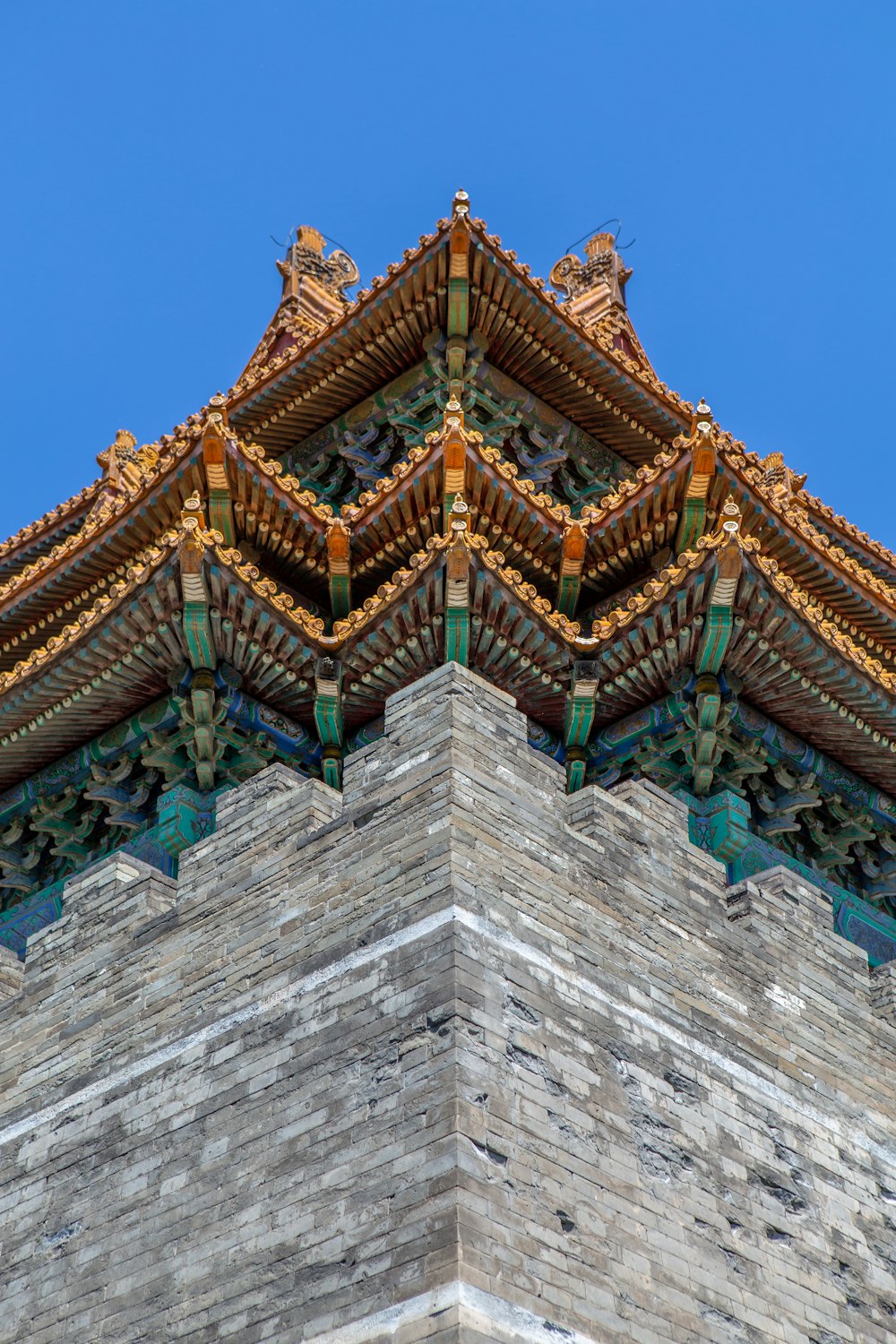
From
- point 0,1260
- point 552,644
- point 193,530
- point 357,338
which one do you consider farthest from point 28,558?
point 0,1260

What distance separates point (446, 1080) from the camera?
11.1m

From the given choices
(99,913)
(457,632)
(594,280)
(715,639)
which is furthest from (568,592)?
(594,280)

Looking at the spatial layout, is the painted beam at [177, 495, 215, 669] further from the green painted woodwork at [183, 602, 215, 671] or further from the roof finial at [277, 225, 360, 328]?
the roof finial at [277, 225, 360, 328]

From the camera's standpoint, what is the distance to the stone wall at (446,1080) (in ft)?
35.8

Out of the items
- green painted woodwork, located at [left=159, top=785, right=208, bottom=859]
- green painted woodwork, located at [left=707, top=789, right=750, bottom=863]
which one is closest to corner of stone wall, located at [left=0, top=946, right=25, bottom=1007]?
green painted woodwork, located at [left=159, top=785, right=208, bottom=859]

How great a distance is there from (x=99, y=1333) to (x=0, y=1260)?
1.48 m

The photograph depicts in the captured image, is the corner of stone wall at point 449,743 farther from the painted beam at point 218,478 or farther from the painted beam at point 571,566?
the painted beam at point 218,478

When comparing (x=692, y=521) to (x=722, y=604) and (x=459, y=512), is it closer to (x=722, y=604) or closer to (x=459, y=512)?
(x=722, y=604)

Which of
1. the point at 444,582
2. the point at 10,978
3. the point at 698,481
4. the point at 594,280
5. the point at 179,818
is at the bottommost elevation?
the point at 10,978

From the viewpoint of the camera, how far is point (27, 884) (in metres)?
17.6

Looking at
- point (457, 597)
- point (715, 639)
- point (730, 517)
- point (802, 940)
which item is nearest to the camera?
point (802, 940)

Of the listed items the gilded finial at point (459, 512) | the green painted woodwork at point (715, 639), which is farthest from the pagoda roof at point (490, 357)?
the green painted woodwork at point (715, 639)

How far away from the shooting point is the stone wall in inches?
430

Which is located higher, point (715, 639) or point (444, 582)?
point (444, 582)
